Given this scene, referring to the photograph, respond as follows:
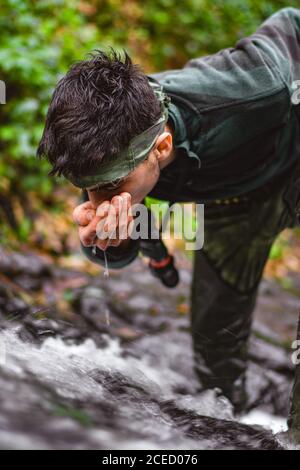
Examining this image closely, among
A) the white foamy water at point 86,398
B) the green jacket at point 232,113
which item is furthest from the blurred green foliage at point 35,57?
the white foamy water at point 86,398

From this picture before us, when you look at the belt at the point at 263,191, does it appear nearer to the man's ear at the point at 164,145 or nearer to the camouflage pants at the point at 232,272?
the camouflage pants at the point at 232,272

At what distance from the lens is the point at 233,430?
128 cm

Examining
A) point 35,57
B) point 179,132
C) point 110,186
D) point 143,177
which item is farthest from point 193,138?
point 35,57

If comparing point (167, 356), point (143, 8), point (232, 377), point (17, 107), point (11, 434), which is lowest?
point (11, 434)

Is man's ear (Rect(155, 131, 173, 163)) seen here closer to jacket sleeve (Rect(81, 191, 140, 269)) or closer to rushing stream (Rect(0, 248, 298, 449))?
jacket sleeve (Rect(81, 191, 140, 269))

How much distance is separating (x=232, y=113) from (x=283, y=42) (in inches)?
14.9

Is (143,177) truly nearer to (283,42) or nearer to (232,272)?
(283,42)

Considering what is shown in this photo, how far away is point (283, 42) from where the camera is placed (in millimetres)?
1795

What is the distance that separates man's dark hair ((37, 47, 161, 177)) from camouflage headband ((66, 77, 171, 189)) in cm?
2

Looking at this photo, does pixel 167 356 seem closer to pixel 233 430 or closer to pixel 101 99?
pixel 233 430

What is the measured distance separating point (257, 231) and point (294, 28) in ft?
2.74

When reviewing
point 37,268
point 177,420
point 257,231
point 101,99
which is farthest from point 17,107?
point 177,420

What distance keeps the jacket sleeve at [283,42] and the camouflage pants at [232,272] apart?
16.0 inches

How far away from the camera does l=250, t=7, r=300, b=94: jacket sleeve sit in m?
1.68
